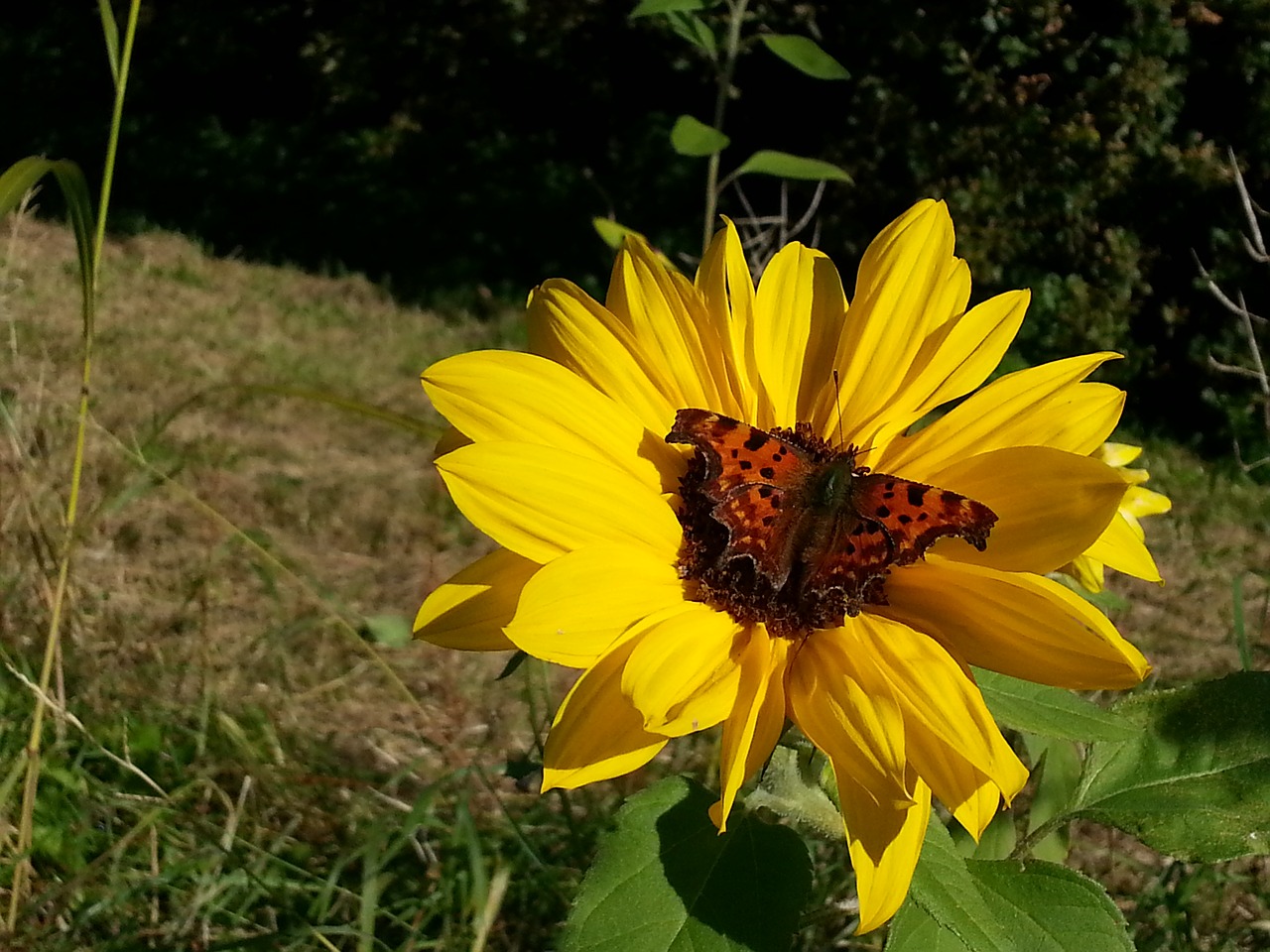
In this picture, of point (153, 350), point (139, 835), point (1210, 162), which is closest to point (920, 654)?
point (139, 835)

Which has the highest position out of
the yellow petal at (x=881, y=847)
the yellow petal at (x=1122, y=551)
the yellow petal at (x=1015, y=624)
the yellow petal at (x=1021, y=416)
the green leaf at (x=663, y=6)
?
the green leaf at (x=663, y=6)

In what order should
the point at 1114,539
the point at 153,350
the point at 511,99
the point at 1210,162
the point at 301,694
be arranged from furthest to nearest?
the point at 511,99, the point at 1210,162, the point at 153,350, the point at 301,694, the point at 1114,539

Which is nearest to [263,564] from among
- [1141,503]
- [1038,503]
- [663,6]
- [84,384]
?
[84,384]

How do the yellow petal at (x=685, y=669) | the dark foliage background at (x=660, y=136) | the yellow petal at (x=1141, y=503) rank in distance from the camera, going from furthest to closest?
the dark foliage background at (x=660, y=136)
the yellow petal at (x=1141, y=503)
the yellow petal at (x=685, y=669)

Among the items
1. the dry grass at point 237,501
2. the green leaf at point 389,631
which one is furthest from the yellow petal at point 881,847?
the green leaf at point 389,631

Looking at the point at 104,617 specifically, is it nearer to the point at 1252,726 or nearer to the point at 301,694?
the point at 301,694

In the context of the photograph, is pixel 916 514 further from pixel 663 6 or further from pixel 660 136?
pixel 660 136

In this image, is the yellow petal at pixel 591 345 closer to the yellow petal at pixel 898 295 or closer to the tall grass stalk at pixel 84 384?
the yellow petal at pixel 898 295
